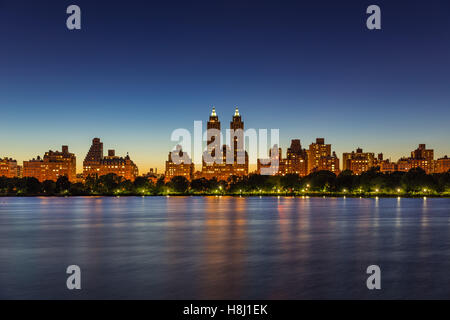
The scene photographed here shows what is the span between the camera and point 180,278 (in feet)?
92.7

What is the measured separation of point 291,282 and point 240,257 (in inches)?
372

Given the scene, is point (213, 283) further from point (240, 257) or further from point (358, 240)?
point (358, 240)

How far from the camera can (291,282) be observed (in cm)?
2712

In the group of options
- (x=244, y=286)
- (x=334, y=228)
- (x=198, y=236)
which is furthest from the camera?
(x=334, y=228)

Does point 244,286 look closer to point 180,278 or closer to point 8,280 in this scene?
point 180,278

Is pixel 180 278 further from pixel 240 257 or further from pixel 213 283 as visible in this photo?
pixel 240 257

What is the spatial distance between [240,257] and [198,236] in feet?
53.5
